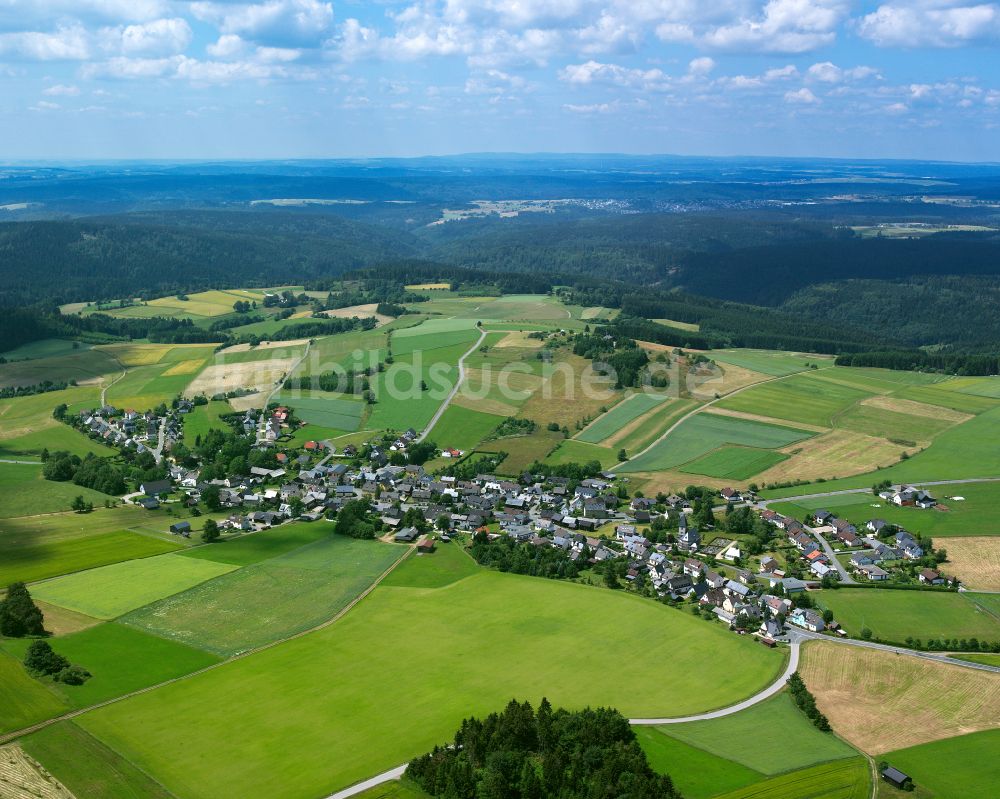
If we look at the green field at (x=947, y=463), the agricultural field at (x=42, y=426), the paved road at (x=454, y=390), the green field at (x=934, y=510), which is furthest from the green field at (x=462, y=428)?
the agricultural field at (x=42, y=426)

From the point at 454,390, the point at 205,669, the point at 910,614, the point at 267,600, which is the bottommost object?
the point at 910,614

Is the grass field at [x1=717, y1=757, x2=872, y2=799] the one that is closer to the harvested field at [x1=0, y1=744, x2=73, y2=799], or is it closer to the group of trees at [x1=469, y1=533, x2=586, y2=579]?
the group of trees at [x1=469, y1=533, x2=586, y2=579]

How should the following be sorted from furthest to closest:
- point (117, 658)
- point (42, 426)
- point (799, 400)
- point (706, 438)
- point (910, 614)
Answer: point (799, 400), point (42, 426), point (706, 438), point (910, 614), point (117, 658)

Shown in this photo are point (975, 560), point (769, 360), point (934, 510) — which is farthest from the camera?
point (769, 360)

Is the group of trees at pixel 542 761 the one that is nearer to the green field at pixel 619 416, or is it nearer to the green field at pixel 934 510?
the green field at pixel 934 510

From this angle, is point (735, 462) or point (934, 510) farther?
point (735, 462)

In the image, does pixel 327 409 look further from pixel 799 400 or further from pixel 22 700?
pixel 22 700

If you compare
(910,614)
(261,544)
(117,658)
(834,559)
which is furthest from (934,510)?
(117,658)
